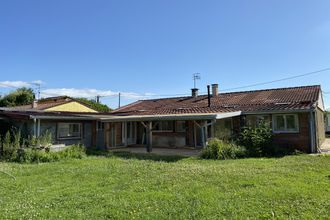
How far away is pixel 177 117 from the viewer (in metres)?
18.4

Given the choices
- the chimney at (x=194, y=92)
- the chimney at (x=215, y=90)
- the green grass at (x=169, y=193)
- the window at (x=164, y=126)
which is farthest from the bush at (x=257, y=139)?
the chimney at (x=194, y=92)

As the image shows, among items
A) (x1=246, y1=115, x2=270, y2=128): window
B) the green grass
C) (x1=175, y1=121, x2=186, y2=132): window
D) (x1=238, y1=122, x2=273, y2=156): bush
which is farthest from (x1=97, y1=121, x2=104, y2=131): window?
the green grass

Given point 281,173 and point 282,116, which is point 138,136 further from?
point 281,173

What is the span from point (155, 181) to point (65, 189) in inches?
103

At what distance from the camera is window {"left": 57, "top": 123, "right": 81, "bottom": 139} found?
19.9m

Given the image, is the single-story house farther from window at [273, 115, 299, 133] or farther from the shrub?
the shrub

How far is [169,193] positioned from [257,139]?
10324mm

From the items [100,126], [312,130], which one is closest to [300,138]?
[312,130]

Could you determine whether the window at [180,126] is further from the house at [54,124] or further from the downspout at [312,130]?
the downspout at [312,130]

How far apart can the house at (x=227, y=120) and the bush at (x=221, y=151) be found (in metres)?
1.47

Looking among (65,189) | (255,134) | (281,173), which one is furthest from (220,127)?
(65,189)

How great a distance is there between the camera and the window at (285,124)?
18.3 meters

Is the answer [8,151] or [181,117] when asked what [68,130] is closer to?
[8,151]

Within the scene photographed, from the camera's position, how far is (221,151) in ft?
49.9
